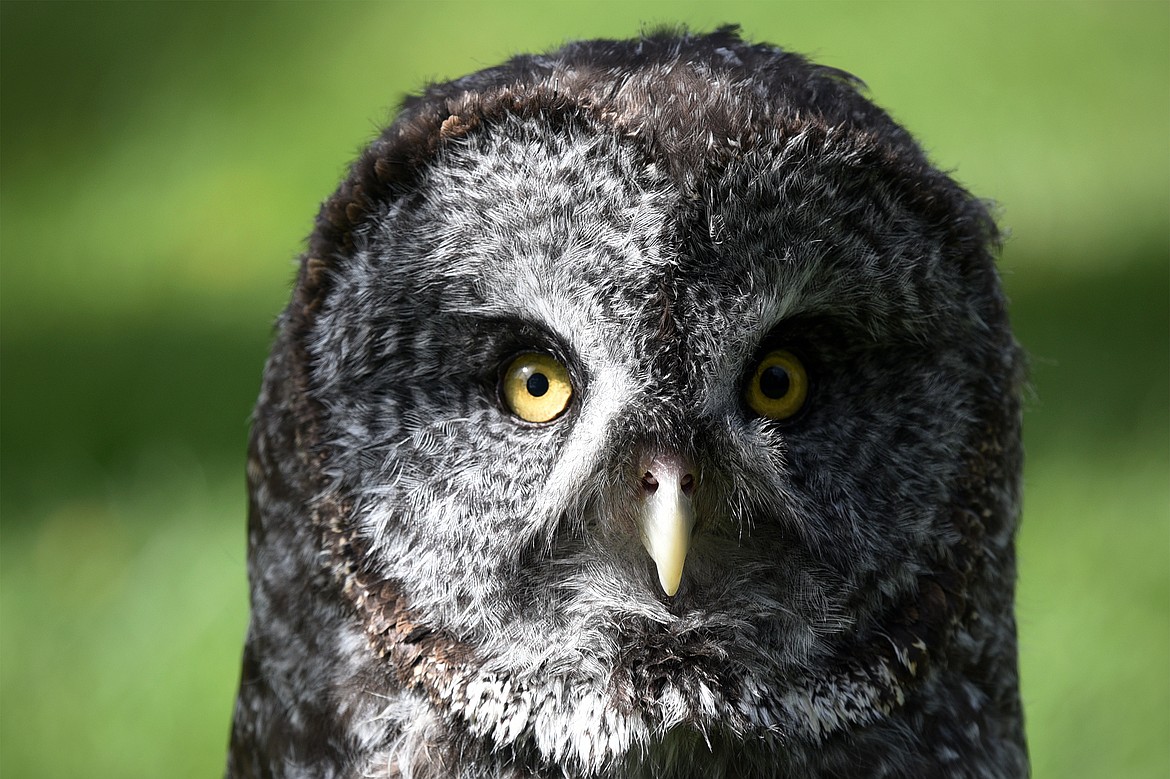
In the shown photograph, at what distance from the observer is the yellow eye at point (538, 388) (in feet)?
4.20

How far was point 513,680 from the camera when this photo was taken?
1.35 meters

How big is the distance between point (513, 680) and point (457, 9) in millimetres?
5872

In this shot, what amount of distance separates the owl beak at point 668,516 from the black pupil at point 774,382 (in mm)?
142

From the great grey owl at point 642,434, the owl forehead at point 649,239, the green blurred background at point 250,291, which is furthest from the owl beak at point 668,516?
the green blurred background at point 250,291

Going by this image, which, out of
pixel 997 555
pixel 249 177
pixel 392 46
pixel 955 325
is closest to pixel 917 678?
pixel 997 555

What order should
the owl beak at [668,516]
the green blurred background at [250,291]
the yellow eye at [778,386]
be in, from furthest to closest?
the green blurred background at [250,291] → the yellow eye at [778,386] → the owl beak at [668,516]

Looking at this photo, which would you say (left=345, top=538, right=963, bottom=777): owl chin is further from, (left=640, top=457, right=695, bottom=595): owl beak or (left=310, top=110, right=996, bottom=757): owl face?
(left=640, top=457, right=695, bottom=595): owl beak

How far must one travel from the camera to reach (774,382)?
50.9 inches

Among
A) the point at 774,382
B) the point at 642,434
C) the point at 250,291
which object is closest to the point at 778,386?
the point at 774,382

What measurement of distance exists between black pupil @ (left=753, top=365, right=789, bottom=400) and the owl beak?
0.14 meters

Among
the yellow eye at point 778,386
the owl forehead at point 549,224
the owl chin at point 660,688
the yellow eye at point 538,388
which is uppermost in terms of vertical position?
the owl forehead at point 549,224

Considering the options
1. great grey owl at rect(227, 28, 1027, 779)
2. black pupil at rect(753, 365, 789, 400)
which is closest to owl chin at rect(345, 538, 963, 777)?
great grey owl at rect(227, 28, 1027, 779)

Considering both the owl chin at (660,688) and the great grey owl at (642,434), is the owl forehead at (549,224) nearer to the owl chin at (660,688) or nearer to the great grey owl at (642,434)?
the great grey owl at (642,434)

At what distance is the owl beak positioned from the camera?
46.2 inches
